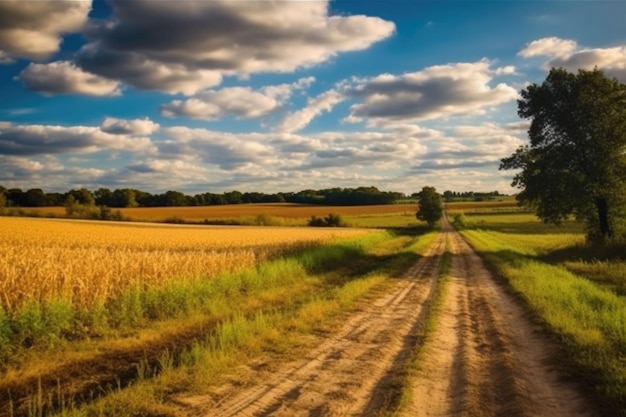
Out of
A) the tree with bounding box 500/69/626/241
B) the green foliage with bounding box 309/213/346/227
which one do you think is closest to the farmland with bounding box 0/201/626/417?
the tree with bounding box 500/69/626/241

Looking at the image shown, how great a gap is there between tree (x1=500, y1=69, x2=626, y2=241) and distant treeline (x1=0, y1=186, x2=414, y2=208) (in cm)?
8694

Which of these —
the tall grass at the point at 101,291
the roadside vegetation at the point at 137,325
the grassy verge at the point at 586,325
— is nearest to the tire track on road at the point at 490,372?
the grassy verge at the point at 586,325

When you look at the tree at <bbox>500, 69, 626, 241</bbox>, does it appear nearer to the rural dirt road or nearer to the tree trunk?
the tree trunk

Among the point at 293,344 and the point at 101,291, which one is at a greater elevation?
the point at 101,291

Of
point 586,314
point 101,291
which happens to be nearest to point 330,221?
point 101,291

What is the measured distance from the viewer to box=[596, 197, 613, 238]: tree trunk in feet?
99.4

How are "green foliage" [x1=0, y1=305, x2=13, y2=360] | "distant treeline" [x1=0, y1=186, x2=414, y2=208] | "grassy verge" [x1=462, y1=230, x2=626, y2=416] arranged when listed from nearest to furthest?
1. "grassy verge" [x1=462, y1=230, x2=626, y2=416]
2. "green foliage" [x1=0, y1=305, x2=13, y2=360]
3. "distant treeline" [x1=0, y1=186, x2=414, y2=208]

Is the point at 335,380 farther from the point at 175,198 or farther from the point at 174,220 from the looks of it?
the point at 175,198

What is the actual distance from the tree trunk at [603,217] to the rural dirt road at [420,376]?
21.9 metres

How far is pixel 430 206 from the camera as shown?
9094cm

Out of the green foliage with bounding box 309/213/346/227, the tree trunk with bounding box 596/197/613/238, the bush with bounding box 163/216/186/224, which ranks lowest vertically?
the green foliage with bounding box 309/213/346/227

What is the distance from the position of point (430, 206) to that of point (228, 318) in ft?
271

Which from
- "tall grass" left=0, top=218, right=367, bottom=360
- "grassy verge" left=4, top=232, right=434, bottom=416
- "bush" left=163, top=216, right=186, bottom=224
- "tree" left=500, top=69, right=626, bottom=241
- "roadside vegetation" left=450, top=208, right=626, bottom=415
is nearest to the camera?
"grassy verge" left=4, top=232, right=434, bottom=416

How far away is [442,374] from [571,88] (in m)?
29.4
